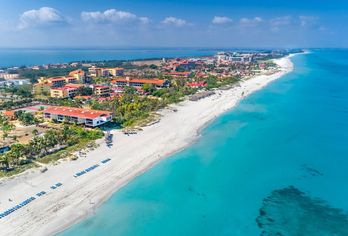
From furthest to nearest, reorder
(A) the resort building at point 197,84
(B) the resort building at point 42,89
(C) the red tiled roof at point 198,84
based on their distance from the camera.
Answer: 1. (C) the red tiled roof at point 198,84
2. (A) the resort building at point 197,84
3. (B) the resort building at point 42,89

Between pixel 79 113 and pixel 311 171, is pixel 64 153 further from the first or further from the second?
pixel 311 171

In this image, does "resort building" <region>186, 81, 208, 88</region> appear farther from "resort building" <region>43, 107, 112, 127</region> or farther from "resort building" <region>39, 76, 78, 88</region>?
"resort building" <region>43, 107, 112, 127</region>

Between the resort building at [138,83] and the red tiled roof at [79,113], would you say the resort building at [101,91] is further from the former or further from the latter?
the red tiled roof at [79,113]

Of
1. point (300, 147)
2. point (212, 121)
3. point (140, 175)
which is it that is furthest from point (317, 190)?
Result: point (212, 121)

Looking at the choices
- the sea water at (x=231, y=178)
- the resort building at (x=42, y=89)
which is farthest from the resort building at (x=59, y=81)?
the sea water at (x=231, y=178)

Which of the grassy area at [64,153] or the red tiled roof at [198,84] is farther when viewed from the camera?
the red tiled roof at [198,84]
